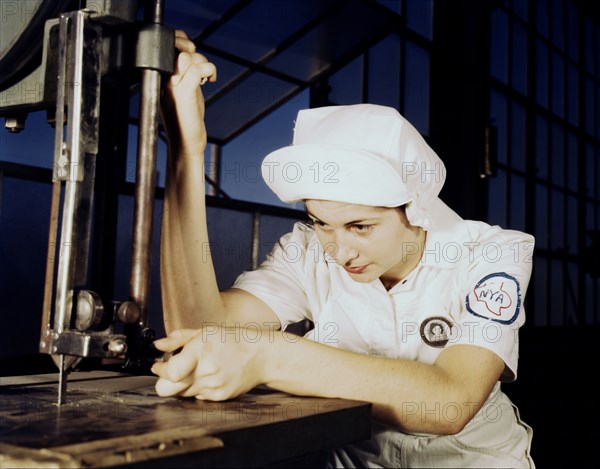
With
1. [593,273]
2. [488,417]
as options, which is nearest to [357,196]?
[488,417]

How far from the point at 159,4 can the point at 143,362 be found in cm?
47

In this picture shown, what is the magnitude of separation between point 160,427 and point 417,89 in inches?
162

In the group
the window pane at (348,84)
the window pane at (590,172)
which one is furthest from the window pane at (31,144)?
the window pane at (590,172)

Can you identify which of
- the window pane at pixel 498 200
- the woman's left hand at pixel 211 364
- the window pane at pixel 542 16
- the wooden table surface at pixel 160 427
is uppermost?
the window pane at pixel 542 16

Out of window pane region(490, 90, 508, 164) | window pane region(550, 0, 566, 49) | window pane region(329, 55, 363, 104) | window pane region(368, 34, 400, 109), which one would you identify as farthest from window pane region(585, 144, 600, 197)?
window pane region(329, 55, 363, 104)

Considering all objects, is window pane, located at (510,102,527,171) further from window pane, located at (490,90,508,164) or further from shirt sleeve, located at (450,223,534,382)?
shirt sleeve, located at (450,223,534,382)

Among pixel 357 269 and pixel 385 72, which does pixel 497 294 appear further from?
pixel 385 72

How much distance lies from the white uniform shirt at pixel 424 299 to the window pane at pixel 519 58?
5655 mm

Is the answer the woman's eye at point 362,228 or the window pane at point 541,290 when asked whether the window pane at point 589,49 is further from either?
the woman's eye at point 362,228

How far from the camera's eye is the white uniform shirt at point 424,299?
121 cm

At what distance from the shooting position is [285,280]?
4.90 feet

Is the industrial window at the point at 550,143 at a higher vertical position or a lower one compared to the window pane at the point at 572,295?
higher

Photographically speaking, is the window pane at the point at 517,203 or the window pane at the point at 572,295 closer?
the window pane at the point at 517,203

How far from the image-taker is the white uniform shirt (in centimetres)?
121
